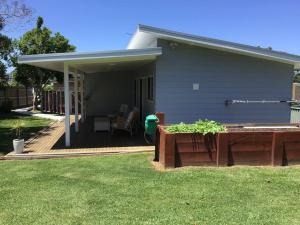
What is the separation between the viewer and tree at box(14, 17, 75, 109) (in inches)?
993

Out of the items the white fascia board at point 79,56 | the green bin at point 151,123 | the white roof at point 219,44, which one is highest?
the white roof at point 219,44

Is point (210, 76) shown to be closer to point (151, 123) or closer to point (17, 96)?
point (151, 123)

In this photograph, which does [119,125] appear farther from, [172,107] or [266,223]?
[266,223]

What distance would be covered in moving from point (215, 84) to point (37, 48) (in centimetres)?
1769

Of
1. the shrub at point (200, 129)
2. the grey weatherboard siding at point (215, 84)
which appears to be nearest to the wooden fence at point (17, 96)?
the grey weatherboard siding at point (215, 84)

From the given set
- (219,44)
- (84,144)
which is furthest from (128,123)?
(219,44)

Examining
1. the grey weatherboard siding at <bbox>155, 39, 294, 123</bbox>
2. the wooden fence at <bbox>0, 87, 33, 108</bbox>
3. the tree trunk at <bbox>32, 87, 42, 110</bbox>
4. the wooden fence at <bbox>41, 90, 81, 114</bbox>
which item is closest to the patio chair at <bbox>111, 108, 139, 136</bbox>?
the grey weatherboard siding at <bbox>155, 39, 294, 123</bbox>

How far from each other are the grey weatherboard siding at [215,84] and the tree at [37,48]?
16.3 metres

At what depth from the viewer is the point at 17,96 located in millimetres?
29359

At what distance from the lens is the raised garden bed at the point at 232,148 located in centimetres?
739

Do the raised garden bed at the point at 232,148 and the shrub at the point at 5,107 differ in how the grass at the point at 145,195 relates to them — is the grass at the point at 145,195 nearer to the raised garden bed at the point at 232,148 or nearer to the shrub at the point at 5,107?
the raised garden bed at the point at 232,148

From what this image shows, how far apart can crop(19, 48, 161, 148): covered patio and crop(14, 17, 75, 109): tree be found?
7.01m

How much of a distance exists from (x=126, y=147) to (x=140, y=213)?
5.12m

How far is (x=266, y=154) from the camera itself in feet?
24.7
